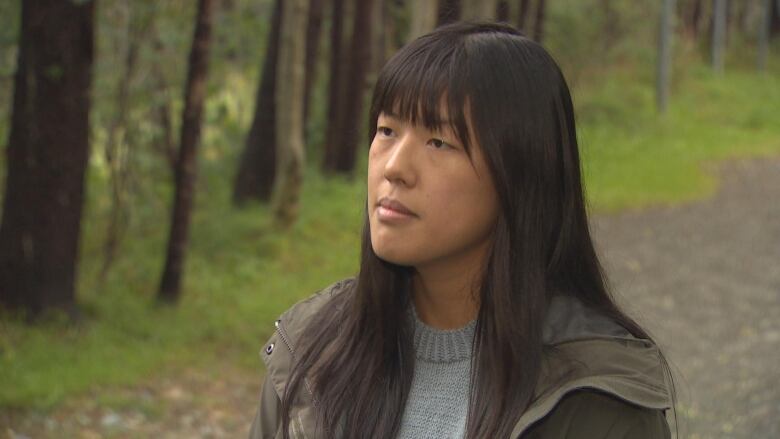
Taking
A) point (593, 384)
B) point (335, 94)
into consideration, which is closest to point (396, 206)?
point (593, 384)

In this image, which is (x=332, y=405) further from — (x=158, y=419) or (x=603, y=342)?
(x=158, y=419)

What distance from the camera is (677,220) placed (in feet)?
47.3

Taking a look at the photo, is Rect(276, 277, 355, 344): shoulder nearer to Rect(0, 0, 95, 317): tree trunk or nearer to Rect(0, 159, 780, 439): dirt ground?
Rect(0, 159, 780, 439): dirt ground

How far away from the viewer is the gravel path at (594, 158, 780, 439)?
719 centimetres

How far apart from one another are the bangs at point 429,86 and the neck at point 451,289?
0.30 meters

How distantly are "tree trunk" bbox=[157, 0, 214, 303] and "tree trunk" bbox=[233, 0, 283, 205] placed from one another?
185 inches

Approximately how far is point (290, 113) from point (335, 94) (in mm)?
3819

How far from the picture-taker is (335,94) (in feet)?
52.0

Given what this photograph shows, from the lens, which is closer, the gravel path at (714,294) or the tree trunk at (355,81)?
the gravel path at (714,294)

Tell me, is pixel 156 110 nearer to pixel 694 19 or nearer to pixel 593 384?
pixel 593 384

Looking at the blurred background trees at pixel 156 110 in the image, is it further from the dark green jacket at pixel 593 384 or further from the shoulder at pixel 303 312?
the dark green jacket at pixel 593 384

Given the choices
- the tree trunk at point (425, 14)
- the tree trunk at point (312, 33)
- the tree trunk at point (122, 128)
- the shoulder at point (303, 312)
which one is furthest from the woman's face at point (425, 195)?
the tree trunk at point (312, 33)

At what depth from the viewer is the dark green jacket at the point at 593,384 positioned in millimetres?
2145

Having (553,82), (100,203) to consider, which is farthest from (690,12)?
(553,82)
